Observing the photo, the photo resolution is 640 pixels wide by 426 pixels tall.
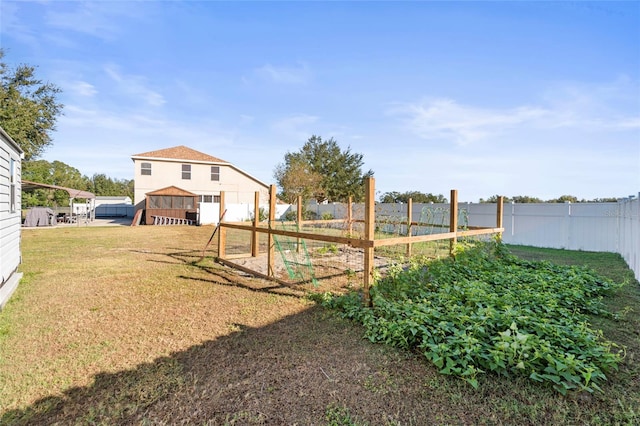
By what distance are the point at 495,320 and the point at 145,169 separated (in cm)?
2272

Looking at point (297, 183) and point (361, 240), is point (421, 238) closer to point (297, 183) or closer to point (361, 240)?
point (361, 240)

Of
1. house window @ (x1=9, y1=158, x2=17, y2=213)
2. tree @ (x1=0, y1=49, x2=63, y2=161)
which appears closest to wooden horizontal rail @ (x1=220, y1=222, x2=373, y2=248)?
house window @ (x1=9, y1=158, x2=17, y2=213)

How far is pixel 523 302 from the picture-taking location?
3676mm

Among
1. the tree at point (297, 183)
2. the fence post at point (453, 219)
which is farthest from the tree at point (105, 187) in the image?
the fence post at point (453, 219)

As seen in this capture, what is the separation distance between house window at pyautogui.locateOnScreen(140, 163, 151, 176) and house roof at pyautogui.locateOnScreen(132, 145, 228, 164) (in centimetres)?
60

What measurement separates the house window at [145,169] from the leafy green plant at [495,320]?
20.9 meters

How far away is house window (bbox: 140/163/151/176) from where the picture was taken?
20656 mm

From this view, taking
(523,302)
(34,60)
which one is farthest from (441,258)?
(34,60)

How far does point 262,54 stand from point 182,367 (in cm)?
929

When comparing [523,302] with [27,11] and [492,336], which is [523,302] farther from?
[27,11]

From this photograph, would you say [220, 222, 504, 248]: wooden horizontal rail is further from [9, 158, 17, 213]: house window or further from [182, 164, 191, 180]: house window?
[182, 164, 191, 180]: house window

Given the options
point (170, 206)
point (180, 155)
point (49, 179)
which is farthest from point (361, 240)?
point (49, 179)

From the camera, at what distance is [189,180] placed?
22.1 meters

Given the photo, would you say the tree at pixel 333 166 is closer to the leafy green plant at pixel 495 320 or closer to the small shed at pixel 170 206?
the small shed at pixel 170 206
